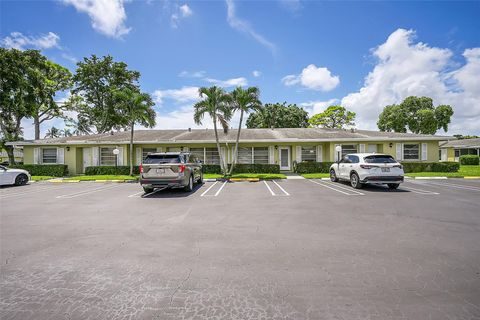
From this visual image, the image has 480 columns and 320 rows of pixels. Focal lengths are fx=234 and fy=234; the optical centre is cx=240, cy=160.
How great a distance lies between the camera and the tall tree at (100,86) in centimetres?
3441

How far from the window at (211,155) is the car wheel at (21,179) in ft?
42.1

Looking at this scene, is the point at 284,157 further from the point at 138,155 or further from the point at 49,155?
the point at 49,155

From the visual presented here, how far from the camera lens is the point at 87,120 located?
39375 mm

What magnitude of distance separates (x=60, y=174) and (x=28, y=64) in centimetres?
1443

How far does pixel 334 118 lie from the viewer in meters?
47.5

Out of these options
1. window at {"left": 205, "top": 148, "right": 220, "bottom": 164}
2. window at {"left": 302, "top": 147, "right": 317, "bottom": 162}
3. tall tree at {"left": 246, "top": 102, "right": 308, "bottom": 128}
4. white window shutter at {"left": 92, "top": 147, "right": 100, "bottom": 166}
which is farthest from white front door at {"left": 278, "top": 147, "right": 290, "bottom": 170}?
tall tree at {"left": 246, "top": 102, "right": 308, "bottom": 128}

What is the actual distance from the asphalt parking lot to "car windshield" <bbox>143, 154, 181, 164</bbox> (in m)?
3.70

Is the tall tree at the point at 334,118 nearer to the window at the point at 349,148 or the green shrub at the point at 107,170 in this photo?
the window at the point at 349,148

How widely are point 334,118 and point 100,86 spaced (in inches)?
1658

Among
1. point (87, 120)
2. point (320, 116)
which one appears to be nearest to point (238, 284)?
point (87, 120)

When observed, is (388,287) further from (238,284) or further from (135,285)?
(135,285)

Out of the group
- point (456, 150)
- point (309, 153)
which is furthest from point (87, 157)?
point (456, 150)

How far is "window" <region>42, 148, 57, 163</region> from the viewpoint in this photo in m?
21.7

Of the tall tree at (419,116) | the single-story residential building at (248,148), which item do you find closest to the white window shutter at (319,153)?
the single-story residential building at (248,148)
